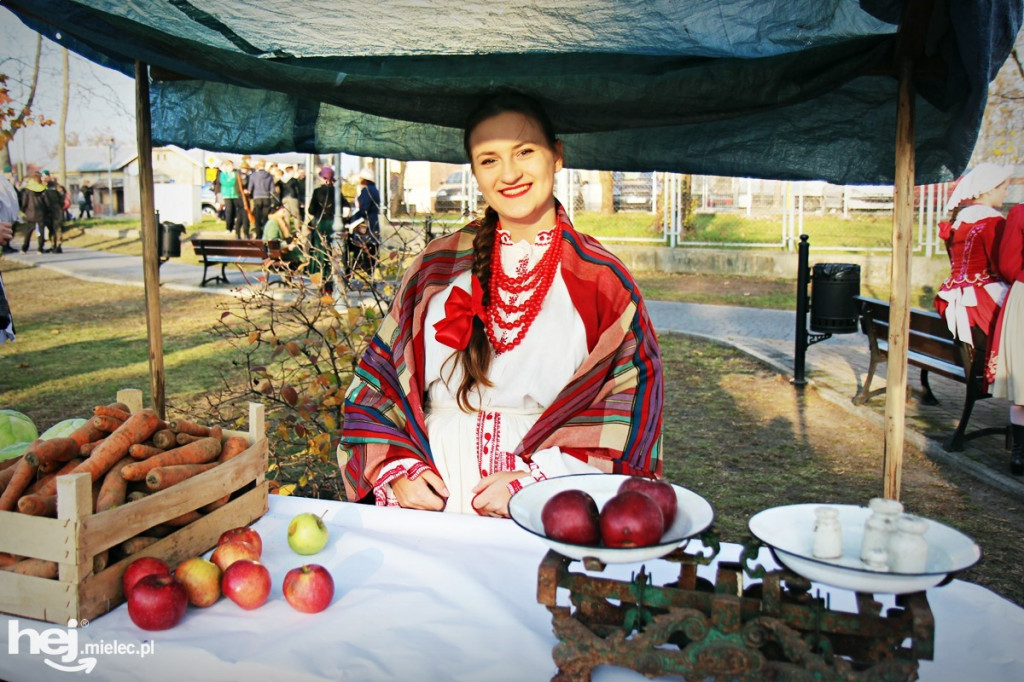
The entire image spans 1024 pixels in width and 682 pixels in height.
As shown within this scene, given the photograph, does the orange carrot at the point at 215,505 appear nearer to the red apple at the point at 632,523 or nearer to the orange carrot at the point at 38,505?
the orange carrot at the point at 38,505

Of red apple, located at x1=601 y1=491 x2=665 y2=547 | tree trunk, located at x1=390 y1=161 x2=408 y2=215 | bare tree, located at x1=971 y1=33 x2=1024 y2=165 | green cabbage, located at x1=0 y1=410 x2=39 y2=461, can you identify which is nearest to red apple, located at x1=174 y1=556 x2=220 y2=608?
red apple, located at x1=601 y1=491 x2=665 y2=547

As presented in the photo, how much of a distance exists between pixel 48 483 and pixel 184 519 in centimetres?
30

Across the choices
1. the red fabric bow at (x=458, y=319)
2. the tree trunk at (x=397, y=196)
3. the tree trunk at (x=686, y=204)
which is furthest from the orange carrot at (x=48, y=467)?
the tree trunk at (x=397, y=196)

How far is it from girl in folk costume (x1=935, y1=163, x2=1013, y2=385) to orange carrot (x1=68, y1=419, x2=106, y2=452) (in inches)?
226

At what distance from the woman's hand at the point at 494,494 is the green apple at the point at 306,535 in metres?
0.54

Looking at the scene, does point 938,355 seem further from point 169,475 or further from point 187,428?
point 169,475

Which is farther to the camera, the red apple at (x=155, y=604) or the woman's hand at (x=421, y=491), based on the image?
the woman's hand at (x=421, y=491)

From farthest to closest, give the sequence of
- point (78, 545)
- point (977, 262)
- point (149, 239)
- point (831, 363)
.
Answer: point (831, 363) < point (977, 262) < point (149, 239) < point (78, 545)

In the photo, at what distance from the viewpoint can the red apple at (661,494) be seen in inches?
60.8

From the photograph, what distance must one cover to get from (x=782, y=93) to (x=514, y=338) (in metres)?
1.06

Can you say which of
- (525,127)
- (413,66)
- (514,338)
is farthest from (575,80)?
(514,338)

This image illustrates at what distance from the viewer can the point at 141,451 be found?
78.0 inches

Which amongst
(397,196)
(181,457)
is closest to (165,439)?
(181,457)

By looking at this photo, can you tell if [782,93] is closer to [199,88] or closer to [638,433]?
[638,433]
